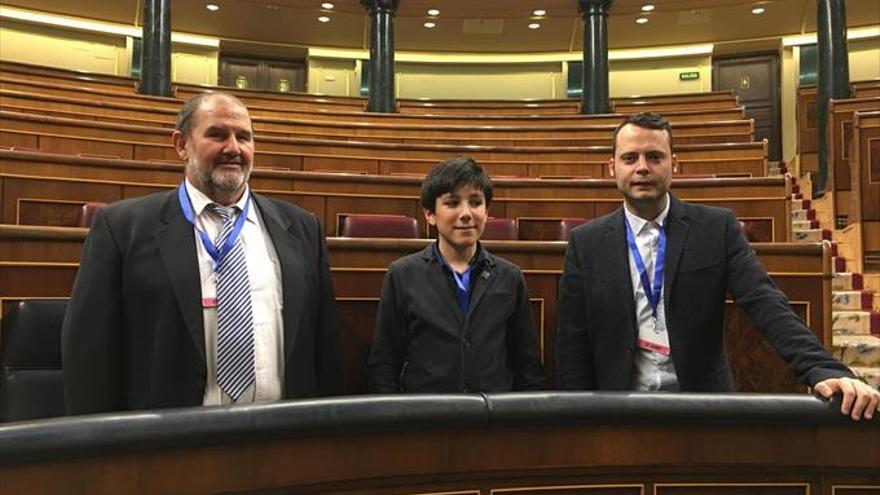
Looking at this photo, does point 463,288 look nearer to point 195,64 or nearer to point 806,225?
point 806,225

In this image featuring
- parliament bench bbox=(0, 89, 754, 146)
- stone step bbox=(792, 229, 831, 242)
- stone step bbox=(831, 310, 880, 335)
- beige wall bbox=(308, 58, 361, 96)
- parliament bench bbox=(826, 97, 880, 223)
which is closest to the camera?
stone step bbox=(831, 310, 880, 335)

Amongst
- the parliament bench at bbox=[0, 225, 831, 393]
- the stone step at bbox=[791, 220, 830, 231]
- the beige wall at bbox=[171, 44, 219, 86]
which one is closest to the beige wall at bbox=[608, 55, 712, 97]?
the stone step at bbox=[791, 220, 830, 231]

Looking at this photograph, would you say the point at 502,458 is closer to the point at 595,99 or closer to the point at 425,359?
the point at 425,359

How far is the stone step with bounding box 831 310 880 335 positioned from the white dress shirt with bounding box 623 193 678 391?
4.61ft

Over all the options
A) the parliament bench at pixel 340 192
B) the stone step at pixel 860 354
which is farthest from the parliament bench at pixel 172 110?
the stone step at pixel 860 354

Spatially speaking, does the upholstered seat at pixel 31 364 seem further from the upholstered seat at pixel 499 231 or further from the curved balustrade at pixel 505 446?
the upholstered seat at pixel 499 231

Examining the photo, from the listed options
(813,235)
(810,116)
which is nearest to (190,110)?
(813,235)

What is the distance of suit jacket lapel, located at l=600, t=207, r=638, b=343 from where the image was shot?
82cm

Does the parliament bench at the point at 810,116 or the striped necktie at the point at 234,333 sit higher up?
the parliament bench at the point at 810,116

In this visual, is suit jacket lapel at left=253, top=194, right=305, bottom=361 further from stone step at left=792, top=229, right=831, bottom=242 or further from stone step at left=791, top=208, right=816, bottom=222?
stone step at left=791, top=208, right=816, bottom=222

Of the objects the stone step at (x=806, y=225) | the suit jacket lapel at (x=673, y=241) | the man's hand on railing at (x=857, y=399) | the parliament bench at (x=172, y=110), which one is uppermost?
the parliament bench at (x=172, y=110)

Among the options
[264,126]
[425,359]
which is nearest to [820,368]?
[425,359]

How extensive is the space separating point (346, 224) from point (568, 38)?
4862 millimetres

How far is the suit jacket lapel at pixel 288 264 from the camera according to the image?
767mm
